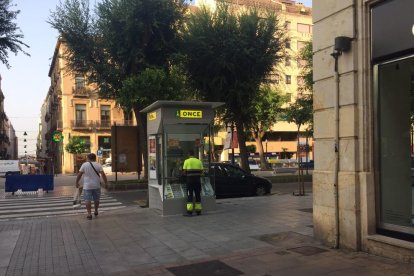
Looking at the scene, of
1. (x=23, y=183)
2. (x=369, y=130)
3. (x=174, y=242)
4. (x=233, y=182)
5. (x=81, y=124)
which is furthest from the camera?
(x=81, y=124)

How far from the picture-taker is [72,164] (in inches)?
A: 2202

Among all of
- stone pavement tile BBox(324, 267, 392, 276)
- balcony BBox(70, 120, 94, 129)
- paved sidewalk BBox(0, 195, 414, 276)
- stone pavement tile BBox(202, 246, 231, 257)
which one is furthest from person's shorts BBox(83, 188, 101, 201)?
balcony BBox(70, 120, 94, 129)

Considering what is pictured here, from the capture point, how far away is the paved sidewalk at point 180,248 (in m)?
6.17

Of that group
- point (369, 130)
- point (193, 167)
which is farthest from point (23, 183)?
point (369, 130)

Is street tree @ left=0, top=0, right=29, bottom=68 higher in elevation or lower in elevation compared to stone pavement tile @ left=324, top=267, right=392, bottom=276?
higher

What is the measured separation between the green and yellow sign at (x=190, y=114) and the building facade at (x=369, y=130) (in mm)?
5034

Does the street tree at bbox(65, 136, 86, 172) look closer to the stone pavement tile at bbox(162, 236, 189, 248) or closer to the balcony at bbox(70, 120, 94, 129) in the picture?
the balcony at bbox(70, 120, 94, 129)

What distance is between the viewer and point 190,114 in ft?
38.4

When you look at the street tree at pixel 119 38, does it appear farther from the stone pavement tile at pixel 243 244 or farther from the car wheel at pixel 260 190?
the stone pavement tile at pixel 243 244

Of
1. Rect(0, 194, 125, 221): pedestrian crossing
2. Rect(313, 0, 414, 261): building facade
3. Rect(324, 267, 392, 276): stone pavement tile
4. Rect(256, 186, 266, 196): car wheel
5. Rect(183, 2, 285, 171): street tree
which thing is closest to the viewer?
Rect(324, 267, 392, 276): stone pavement tile

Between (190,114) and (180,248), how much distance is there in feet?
16.0

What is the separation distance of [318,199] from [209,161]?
198 inches

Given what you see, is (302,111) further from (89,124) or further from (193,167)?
(89,124)

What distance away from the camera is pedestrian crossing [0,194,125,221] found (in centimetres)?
1354
